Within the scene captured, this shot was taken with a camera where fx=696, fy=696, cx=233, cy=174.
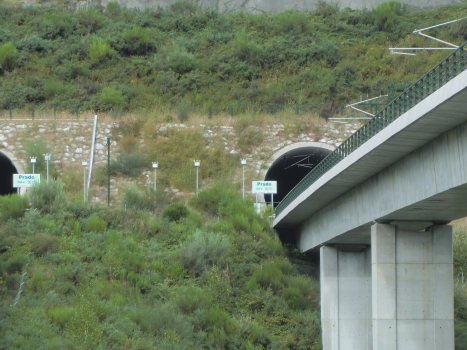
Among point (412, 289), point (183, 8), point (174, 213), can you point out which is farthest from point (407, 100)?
point (183, 8)

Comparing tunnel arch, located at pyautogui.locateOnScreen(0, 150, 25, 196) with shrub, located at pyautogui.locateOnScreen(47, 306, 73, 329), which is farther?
tunnel arch, located at pyautogui.locateOnScreen(0, 150, 25, 196)

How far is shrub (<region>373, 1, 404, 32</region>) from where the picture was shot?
2485 inches

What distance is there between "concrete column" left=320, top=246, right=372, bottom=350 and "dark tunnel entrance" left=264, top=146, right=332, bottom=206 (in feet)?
53.3

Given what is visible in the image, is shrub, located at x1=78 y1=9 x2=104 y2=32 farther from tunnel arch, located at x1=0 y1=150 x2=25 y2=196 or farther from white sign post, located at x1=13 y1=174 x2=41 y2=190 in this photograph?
white sign post, located at x1=13 y1=174 x2=41 y2=190

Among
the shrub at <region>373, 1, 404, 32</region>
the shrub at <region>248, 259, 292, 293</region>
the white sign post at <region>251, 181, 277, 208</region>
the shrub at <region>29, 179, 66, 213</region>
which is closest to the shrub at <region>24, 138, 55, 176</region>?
the shrub at <region>29, 179, 66, 213</region>

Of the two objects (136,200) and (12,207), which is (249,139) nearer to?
(136,200)

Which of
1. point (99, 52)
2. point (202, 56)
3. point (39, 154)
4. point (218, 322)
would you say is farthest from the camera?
point (202, 56)

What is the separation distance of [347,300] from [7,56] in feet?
130

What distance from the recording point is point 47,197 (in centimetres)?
3375

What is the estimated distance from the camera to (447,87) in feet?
44.0

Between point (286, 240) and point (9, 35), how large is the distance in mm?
36704

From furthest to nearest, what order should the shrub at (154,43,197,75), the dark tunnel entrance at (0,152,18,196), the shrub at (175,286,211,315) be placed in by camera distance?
1. the shrub at (154,43,197,75)
2. the dark tunnel entrance at (0,152,18,196)
3. the shrub at (175,286,211,315)

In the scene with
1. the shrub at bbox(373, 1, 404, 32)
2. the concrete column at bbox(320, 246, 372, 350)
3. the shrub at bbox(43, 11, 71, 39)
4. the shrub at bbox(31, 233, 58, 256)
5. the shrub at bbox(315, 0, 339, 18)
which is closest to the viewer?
the concrete column at bbox(320, 246, 372, 350)

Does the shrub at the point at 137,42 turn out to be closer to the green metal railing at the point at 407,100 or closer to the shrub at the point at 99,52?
the shrub at the point at 99,52
